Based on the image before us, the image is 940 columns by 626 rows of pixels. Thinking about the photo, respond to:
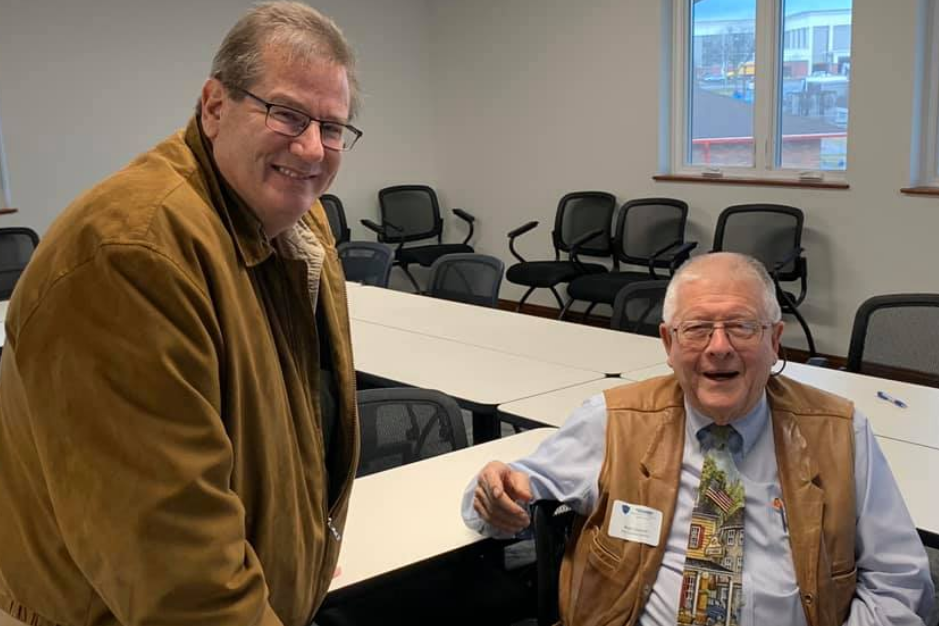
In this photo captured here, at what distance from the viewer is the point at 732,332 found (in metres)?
1.86

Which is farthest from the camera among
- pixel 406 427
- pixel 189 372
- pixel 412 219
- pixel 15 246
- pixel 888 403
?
pixel 412 219

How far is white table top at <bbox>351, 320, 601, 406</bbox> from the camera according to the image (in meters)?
3.02

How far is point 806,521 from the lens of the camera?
5.76 ft

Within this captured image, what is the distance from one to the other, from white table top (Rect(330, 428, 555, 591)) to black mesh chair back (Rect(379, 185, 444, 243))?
17.8ft

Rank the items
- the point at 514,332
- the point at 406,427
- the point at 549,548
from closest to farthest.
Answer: the point at 549,548, the point at 406,427, the point at 514,332

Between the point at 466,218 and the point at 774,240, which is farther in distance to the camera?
the point at 466,218

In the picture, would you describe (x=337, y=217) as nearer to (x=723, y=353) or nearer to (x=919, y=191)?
(x=919, y=191)

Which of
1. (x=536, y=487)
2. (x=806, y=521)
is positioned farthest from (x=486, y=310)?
(x=806, y=521)

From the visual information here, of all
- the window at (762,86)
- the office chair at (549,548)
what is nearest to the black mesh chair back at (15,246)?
the window at (762,86)

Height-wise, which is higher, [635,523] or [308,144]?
[308,144]

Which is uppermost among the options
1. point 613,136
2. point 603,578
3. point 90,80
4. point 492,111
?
point 90,80

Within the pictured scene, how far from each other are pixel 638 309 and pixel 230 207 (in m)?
Answer: 2.83

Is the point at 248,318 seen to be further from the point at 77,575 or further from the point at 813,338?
the point at 813,338

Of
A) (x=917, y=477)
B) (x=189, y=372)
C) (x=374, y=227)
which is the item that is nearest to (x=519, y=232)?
(x=374, y=227)
